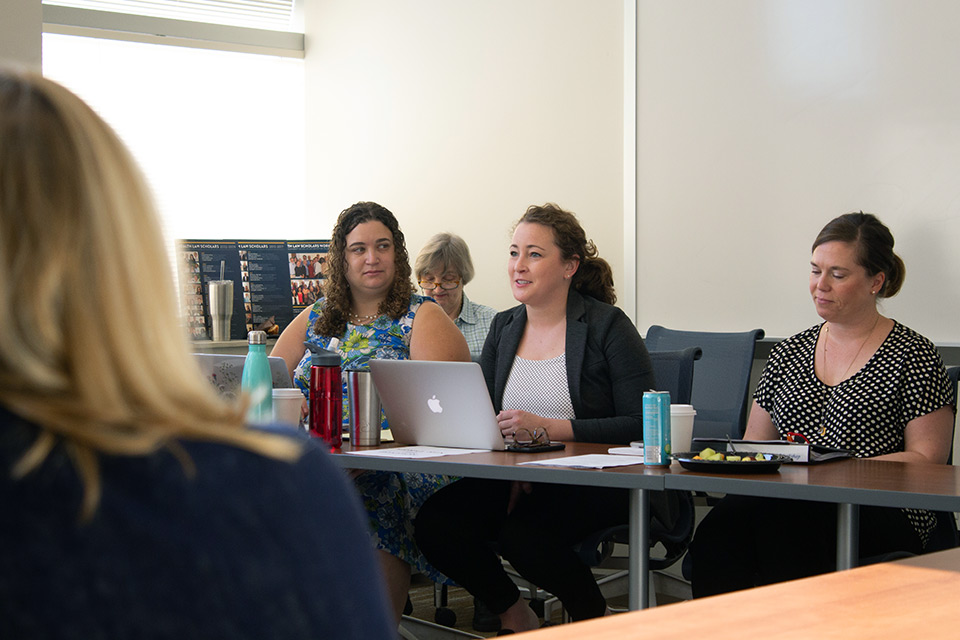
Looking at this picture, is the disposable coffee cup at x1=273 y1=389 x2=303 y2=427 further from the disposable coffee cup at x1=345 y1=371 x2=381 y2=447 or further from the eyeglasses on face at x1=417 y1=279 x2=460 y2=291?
the eyeglasses on face at x1=417 y1=279 x2=460 y2=291

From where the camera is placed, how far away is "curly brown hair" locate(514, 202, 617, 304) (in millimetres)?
3039

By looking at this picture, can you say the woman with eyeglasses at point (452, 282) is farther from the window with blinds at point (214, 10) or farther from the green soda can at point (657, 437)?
the green soda can at point (657, 437)

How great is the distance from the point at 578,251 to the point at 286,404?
1042 millimetres

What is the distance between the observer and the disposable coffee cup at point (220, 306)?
4.35m

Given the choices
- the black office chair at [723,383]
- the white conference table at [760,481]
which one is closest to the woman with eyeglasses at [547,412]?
the white conference table at [760,481]

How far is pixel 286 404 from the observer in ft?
8.09

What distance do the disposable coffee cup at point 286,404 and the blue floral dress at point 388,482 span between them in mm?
334

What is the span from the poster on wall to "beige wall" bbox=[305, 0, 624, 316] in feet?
2.80

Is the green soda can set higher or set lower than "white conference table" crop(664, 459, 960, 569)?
higher

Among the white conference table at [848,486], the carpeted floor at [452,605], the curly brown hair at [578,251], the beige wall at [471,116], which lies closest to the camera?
the white conference table at [848,486]

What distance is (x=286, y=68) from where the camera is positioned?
19.0 ft

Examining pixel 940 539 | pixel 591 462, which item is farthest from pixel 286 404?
pixel 940 539

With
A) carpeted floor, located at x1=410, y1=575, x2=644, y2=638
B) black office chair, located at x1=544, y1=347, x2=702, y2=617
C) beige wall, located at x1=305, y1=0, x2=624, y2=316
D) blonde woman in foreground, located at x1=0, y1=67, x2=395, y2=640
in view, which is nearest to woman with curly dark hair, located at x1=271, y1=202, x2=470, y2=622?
black office chair, located at x1=544, y1=347, x2=702, y2=617

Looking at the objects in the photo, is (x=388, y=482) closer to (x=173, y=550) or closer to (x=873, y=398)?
(x=873, y=398)
